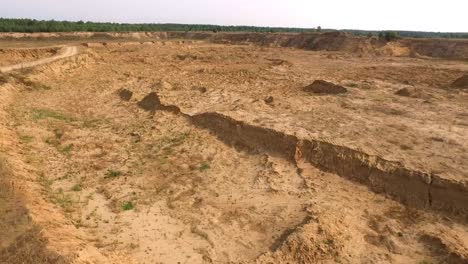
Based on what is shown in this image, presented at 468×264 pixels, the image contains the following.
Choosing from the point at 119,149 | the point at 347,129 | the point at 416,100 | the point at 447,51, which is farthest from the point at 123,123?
the point at 447,51

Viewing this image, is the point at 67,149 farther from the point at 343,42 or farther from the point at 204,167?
the point at 343,42

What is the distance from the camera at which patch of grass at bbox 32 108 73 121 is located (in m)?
17.3

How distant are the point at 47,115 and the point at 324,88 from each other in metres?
12.5

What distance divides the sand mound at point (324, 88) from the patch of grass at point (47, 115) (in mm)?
11139

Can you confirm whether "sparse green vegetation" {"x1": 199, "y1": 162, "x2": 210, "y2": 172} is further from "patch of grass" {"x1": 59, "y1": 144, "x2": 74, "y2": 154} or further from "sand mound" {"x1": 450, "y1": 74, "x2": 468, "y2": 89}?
"sand mound" {"x1": 450, "y1": 74, "x2": 468, "y2": 89}

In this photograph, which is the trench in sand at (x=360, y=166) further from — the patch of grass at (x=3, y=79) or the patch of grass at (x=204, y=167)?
the patch of grass at (x=3, y=79)

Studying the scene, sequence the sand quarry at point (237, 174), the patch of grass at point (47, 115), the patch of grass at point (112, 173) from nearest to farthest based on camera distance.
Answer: the sand quarry at point (237, 174), the patch of grass at point (112, 173), the patch of grass at point (47, 115)

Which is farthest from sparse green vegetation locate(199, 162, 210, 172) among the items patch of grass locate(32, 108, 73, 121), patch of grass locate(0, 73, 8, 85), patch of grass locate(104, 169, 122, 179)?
patch of grass locate(0, 73, 8, 85)

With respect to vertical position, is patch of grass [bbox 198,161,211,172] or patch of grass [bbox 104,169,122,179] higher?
patch of grass [bbox 198,161,211,172]

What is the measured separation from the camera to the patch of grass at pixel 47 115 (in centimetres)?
1731

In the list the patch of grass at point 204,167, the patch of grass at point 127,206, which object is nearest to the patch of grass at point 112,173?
the patch of grass at point 127,206

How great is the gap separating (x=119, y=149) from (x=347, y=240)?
8471mm

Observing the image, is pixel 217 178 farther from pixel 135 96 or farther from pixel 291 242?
pixel 135 96

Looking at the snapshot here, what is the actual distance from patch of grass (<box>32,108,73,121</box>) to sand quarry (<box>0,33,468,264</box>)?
0.15ft
